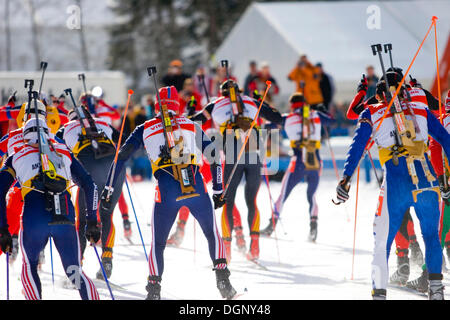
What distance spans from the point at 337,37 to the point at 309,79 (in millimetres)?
5194

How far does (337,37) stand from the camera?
71.4ft

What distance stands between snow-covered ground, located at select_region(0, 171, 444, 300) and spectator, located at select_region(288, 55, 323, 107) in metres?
4.99

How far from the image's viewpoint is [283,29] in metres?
21.8

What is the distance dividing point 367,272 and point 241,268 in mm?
1377

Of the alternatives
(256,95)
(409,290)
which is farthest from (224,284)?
(256,95)

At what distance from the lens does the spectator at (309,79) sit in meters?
16.9

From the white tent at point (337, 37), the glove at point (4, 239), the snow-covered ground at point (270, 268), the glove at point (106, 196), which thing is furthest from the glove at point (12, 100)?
the white tent at point (337, 37)

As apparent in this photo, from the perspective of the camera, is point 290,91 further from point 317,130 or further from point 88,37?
point 88,37

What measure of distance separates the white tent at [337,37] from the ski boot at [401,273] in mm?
12796

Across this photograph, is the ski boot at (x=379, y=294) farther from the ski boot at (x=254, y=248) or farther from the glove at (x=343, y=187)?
the ski boot at (x=254, y=248)

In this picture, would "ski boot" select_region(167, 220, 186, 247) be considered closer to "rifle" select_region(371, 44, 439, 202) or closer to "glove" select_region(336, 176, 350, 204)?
"glove" select_region(336, 176, 350, 204)

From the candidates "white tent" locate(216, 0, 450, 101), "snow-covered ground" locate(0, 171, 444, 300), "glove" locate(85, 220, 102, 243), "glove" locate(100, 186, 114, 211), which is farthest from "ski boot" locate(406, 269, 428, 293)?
"white tent" locate(216, 0, 450, 101)

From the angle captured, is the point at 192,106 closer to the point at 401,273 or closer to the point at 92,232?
the point at 401,273

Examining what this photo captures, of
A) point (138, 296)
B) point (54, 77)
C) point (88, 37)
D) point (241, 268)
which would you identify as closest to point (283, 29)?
point (54, 77)
